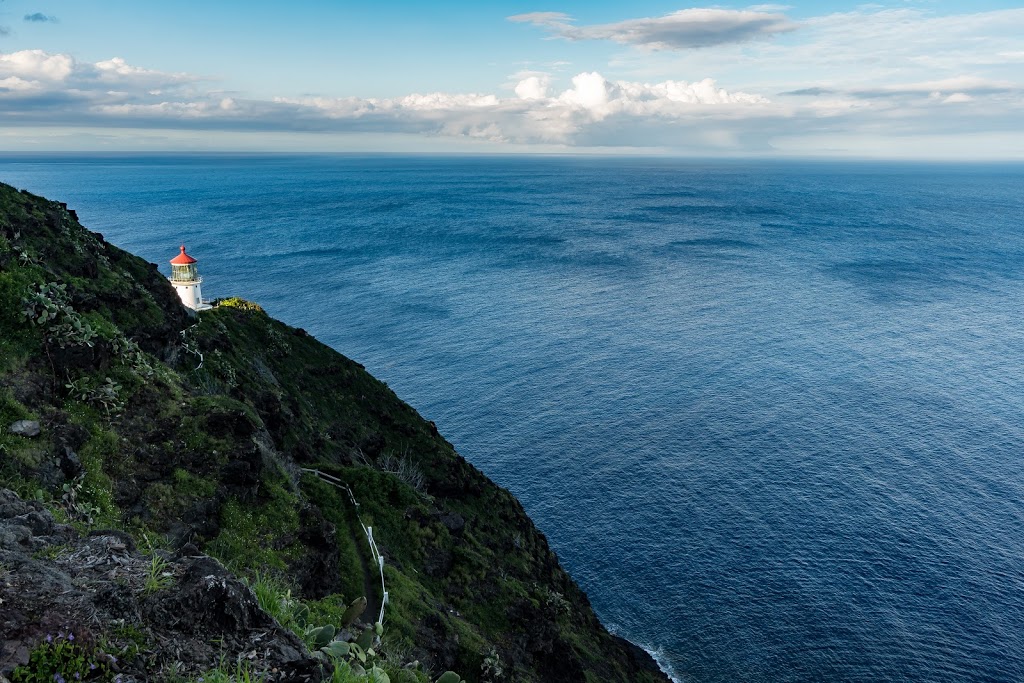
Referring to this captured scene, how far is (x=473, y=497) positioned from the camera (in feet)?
218

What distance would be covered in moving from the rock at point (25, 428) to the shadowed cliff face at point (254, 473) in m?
0.33

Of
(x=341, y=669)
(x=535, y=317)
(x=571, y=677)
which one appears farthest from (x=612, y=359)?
(x=341, y=669)

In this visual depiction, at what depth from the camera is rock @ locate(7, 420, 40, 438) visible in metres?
26.0

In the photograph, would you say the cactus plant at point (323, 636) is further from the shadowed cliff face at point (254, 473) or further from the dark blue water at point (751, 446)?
the dark blue water at point (751, 446)

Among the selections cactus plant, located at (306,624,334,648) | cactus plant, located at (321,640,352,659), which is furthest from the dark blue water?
cactus plant, located at (321,640,352,659)

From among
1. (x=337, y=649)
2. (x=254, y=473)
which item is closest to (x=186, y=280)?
(x=254, y=473)

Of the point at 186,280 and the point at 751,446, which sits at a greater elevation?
the point at 186,280

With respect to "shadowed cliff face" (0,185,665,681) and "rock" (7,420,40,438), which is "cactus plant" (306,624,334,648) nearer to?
"shadowed cliff face" (0,185,665,681)

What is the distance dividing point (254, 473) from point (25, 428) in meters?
10.7

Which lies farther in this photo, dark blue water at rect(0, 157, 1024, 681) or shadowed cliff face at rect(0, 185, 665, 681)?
dark blue water at rect(0, 157, 1024, 681)

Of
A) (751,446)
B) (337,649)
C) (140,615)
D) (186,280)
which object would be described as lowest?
(751,446)

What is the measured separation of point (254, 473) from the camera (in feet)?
114

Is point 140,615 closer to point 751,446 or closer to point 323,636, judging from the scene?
point 323,636

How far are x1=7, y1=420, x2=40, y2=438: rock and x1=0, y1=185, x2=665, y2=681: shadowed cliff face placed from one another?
0.33 m
